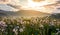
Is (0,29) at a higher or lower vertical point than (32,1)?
lower

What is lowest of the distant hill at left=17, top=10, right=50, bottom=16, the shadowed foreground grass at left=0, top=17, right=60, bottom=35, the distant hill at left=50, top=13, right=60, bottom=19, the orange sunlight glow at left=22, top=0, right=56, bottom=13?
the shadowed foreground grass at left=0, top=17, right=60, bottom=35

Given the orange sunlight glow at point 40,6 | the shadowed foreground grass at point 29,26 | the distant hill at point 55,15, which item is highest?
the orange sunlight glow at point 40,6

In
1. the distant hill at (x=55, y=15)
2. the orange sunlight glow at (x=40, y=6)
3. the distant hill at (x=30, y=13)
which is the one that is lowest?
the distant hill at (x=55, y=15)

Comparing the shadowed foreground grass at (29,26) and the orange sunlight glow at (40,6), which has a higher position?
the orange sunlight glow at (40,6)

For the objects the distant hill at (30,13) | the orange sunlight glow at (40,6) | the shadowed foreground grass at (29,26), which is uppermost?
the orange sunlight glow at (40,6)

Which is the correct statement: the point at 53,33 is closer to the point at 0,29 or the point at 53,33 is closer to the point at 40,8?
the point at 40,8

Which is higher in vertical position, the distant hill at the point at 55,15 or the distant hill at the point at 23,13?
the distant hill at the point at 23,13

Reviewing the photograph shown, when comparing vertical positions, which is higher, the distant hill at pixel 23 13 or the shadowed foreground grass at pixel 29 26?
the distant hill at pixel 23 13

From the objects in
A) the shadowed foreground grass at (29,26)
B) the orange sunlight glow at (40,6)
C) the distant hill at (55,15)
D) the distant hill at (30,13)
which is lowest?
the shadowed foreground grass at (29,26)

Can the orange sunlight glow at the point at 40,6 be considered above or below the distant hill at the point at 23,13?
above

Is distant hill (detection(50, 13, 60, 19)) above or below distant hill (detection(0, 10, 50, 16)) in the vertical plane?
below

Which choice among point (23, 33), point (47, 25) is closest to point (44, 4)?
point (47, 25)
